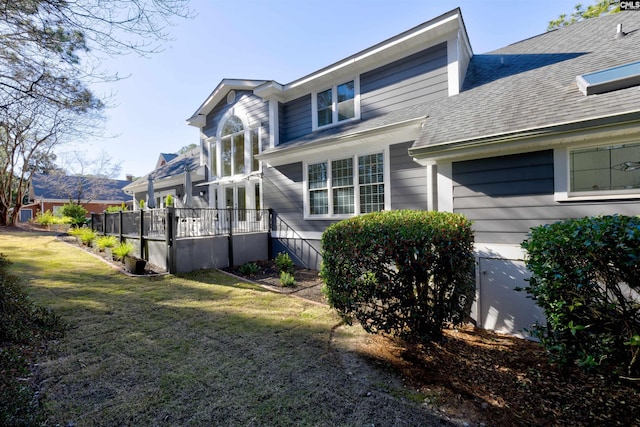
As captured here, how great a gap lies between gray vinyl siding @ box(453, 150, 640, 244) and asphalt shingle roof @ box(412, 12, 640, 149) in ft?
2.00

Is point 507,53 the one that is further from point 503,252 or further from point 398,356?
point 398,356

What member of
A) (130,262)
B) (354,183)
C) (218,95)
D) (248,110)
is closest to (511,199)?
(354,183)

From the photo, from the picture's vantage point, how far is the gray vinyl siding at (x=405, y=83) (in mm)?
7027

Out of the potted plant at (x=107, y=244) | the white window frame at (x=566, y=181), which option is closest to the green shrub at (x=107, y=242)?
the potted plant at (x=107, y=244)

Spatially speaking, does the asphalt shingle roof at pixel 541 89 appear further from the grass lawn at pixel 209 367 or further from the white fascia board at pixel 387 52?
the grass lawn at pixel 209 367

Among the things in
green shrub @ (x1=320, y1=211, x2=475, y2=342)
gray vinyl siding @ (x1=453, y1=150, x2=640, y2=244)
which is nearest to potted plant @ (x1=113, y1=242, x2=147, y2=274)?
green shrub @ (x1=320, y1=211, x2=475, y2=342)

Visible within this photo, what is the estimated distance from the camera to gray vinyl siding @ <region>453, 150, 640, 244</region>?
4.17 meters

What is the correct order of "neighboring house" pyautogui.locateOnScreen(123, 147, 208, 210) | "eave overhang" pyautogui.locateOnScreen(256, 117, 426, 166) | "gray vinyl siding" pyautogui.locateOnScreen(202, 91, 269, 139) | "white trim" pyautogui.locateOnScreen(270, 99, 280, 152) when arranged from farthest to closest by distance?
1. "neighboring house" pyautogui.locateOnScreen(123, 147, 208, 210)
2. "gray vinyl siding" pyautogui.locateOnScreen(202, 91, 269, 139)
3. "white trim" pyautogui.locateOnScreen(270, 99, 280, 152)
4. "eave overhang" pyautogui.locateOnScreen(256, 117, 426, 166)

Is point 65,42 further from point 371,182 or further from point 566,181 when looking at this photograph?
point 566,181

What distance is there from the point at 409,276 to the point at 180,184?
13.8 m

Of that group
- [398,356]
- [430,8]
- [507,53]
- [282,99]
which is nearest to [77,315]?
[398,356]

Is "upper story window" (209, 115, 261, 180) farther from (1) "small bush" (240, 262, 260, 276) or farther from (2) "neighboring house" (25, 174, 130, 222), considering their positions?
(2) "neighboring house" (25, 174, 130, 222)

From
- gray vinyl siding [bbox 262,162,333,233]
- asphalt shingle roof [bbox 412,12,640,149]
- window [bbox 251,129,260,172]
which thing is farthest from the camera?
window [bbox 251,129,260,172]

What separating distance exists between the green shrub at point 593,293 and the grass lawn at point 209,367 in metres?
1.49
